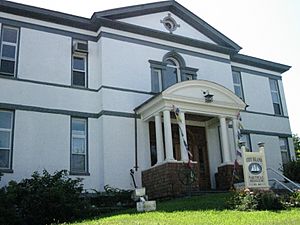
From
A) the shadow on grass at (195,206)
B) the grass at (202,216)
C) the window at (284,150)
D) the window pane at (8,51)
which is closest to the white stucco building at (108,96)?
the window pane at (8,51)

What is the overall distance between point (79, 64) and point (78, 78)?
0.76 meters

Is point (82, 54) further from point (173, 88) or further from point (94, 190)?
point (94, 190)

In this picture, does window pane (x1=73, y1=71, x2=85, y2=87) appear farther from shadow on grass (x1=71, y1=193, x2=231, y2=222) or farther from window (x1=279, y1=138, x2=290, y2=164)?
window (x1=279, y1=138, x2=290, y2=164)

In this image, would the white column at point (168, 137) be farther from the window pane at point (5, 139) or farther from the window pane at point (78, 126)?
the window pane at point (5, 139)

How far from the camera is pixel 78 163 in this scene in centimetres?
1689

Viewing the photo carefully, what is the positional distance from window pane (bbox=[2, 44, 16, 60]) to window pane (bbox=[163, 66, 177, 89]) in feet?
23.5

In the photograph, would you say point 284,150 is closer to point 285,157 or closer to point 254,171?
point 285,157

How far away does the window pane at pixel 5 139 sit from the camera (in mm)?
15711

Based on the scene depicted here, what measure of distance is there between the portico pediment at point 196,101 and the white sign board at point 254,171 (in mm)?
3986

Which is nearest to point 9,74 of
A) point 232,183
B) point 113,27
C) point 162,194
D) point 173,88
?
point 113,27

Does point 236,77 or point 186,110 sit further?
point 236,77

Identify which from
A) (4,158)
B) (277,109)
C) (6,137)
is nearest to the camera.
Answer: (4,158)

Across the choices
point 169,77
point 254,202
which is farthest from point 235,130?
point 254,202

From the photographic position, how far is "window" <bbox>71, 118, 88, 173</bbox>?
55.2 ft
